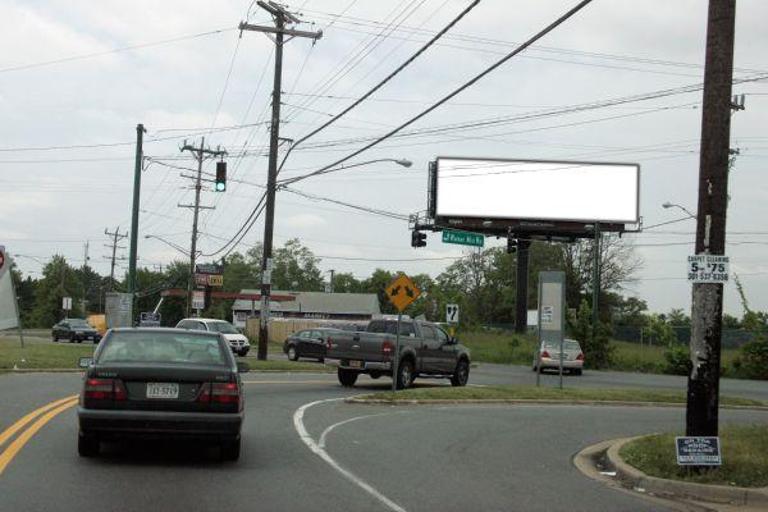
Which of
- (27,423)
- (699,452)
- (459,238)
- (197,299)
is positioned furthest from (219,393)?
(197,299)

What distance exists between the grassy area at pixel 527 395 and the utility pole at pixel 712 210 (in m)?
9.26

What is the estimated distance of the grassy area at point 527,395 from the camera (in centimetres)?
1944

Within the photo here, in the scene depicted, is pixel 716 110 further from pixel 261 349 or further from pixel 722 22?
pixel 261 349

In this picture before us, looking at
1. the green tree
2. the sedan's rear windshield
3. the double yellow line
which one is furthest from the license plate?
the green tree

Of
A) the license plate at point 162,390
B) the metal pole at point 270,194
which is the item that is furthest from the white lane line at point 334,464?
the metal pole at point 270,194

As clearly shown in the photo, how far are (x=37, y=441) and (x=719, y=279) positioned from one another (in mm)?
8372

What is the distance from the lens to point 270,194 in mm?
31562

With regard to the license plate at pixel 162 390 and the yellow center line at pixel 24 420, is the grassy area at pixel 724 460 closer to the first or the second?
the license plate at pixel 162 390

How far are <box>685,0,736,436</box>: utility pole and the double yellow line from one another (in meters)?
7.57

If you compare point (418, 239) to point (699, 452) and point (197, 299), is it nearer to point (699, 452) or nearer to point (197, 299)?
point (197, 299)

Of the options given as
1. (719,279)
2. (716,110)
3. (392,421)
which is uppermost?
(716,110)

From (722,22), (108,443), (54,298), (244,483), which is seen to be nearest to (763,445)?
(722,22)

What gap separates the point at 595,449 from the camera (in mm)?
12625

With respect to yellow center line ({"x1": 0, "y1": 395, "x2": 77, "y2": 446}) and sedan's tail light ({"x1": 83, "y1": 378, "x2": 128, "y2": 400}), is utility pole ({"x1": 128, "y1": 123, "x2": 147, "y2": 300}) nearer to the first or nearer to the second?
yellow center line ({"x1": 0, "y1": 395, "x2": 77, "y2": 446})
